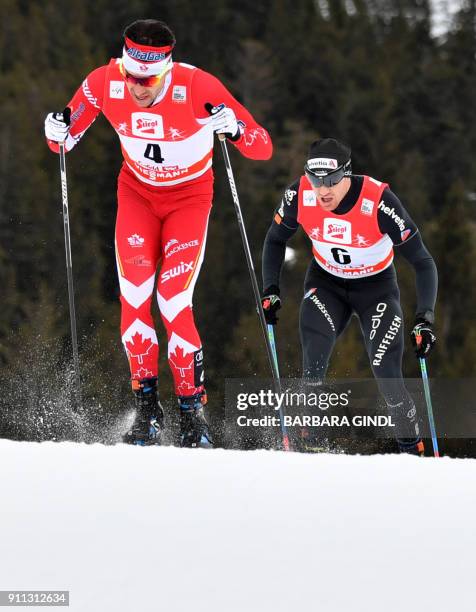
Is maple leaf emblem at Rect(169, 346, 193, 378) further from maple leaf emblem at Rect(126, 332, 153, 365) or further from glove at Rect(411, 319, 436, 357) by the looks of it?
glove at Rect(411, 319, 436, 357)

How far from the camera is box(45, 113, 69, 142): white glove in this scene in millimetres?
6227

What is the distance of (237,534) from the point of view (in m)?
3.96

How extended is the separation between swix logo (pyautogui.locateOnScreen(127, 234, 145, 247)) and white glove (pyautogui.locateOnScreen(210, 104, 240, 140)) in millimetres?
698

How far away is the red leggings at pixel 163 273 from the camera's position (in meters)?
5.93

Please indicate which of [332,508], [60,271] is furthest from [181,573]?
[60,271]

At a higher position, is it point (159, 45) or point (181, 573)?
point (159, 45)

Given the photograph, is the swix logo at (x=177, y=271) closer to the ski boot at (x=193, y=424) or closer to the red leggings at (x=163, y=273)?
the red leggings at (x=163, y=273)

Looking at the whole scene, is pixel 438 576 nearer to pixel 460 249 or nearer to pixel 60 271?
pixel 60 271

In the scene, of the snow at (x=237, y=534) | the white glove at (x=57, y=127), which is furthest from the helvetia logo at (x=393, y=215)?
the snow at (x=237, y=534)

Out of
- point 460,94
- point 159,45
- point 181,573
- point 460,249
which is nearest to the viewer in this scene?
point 181,573

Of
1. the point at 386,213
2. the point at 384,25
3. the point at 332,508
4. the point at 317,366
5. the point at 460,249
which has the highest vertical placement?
the point at 384,25

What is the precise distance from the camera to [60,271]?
36.4 metres

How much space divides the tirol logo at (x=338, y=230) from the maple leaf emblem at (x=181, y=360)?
116 cm

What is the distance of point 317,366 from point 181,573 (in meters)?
2.95
